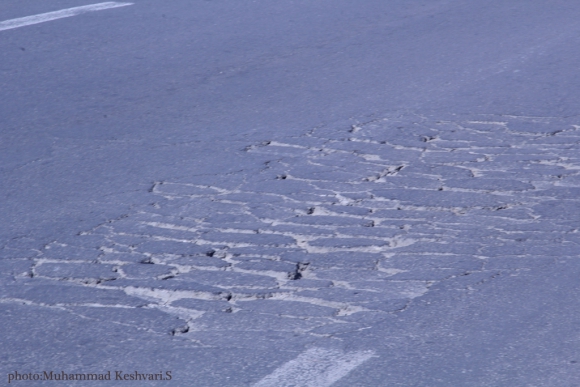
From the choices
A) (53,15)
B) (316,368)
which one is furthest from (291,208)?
(53,15)

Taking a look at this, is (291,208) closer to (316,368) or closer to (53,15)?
(316,368)

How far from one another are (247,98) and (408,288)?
3236mm

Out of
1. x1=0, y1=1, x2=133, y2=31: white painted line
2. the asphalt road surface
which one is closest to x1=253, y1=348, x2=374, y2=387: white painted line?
the asphalt road surface

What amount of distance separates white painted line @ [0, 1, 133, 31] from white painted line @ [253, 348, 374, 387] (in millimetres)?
6870

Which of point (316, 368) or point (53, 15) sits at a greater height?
point (53, 15)

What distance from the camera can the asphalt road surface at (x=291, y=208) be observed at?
3.42m

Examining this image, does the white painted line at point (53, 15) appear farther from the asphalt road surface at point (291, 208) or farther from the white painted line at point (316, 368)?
the white painted line at point (316, 368)

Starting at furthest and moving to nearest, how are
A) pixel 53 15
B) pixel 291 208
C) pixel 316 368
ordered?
pixel 53 15 → pixel 291 208 → pixel 316 368

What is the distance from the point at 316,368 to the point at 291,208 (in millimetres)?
1703

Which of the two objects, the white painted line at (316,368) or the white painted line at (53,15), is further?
the white painted line at (53,15)

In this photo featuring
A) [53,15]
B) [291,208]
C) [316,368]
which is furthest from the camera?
[53,15]

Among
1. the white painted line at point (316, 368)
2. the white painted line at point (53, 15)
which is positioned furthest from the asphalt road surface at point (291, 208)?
the white painted line at point (53, 15)

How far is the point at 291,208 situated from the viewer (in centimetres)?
487

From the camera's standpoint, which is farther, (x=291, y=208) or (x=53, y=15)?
(x=53, y=15)
